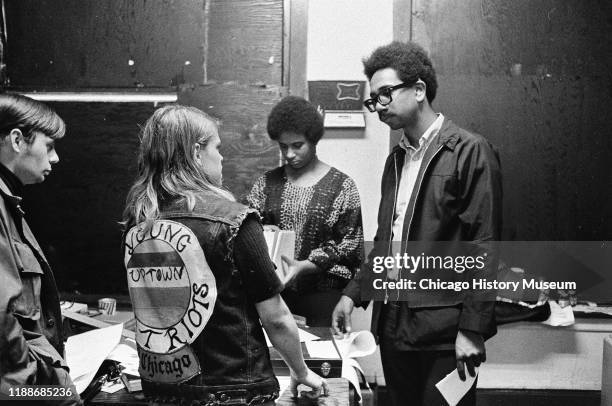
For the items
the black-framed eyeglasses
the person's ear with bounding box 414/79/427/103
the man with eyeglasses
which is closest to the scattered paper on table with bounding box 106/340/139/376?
the man with eyeglasses

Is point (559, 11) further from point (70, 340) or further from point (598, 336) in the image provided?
point (70, 340)

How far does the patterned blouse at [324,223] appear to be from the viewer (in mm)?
2326

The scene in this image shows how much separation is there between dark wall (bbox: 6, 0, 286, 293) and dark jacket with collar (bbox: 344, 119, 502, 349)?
1.14 m

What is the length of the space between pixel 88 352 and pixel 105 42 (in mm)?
1783

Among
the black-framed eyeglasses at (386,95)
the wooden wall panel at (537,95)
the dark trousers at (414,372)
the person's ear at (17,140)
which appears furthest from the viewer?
the wooden wall panel at (537,95)

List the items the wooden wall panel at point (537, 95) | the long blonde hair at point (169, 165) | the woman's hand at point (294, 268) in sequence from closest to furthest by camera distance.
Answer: the long blonde hair at point (169, 165), the woman's hand at point (294, 268), the wooden wall panel at point (537, 95)

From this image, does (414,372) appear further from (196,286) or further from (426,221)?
(196,286)

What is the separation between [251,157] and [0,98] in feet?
5.01

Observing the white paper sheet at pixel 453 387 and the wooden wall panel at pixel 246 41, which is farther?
the wooden wall panel at pixel 246 41

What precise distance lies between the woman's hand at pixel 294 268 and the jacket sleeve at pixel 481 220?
61 cm

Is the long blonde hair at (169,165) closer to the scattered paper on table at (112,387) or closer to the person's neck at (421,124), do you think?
the scattered paper on table at (112,387)

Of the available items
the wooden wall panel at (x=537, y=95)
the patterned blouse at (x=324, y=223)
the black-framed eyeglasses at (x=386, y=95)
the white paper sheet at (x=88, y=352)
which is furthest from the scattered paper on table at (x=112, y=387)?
the wooden wall panel at (x=537, y=95)

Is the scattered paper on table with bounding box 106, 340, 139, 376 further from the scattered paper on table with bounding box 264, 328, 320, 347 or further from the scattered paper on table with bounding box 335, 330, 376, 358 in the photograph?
the scattered paper on table with bounding box 335, 330, 376, 358

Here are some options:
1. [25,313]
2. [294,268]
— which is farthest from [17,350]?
[294,268]
